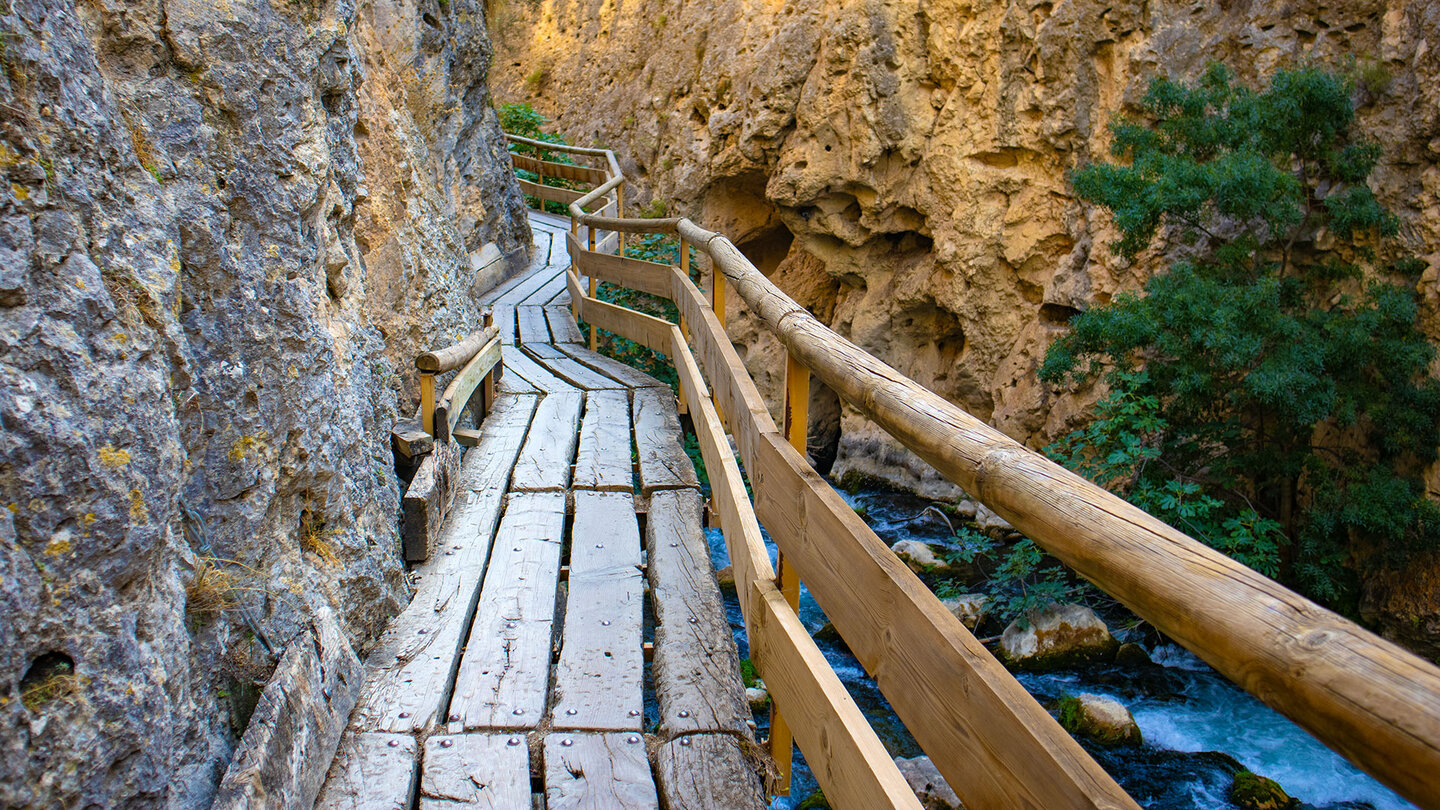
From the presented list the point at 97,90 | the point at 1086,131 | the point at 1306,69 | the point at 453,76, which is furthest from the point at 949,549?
the point at 453,76

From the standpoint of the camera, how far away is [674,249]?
9797mm

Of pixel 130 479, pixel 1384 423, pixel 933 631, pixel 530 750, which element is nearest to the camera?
pixel 933 631

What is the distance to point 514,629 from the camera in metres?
2.80

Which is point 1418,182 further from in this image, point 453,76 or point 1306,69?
point 453,76

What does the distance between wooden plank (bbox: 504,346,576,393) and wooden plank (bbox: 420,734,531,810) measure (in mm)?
3864

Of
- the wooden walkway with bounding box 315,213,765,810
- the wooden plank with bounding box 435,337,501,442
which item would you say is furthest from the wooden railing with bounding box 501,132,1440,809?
the wooden plank with bounding box 435,337,501,442

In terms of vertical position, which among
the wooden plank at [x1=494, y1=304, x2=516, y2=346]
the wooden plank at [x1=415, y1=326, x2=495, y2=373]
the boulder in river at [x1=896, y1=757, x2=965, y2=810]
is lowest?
the boulder in river at [x1=896, y1=757, x2=965, y2=810]

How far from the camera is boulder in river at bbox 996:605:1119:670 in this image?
6.02 metres

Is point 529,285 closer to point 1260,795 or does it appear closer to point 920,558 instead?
point 920,558

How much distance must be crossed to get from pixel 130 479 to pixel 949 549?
7.08m

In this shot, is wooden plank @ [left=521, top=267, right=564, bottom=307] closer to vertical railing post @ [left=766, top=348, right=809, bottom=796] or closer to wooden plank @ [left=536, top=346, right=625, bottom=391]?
wooden plank @ [left=536, top=346, right=625, bottom=391]

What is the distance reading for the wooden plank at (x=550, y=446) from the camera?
4.12 m

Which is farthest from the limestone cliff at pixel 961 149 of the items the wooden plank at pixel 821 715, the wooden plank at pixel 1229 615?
the wooden plank at pixel 1229 615

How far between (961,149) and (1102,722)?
5.89 metres
